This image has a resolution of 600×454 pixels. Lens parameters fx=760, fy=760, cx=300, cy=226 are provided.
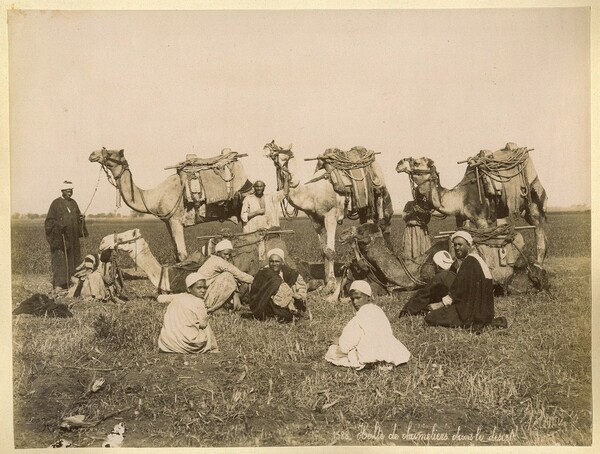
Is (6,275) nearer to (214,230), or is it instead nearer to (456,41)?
(214,230)

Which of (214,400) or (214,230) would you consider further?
(214,230)

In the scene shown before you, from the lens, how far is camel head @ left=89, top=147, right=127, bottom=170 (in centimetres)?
840

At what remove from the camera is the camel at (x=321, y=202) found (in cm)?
841

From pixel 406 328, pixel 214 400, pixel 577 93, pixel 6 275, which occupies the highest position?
pixel 577 93

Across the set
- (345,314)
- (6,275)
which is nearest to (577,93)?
(345,314)

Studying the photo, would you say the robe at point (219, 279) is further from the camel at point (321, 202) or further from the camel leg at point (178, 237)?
the camel at point (321, 202)

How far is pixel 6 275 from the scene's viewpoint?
833 cm

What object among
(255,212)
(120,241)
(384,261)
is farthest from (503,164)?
(120,241)

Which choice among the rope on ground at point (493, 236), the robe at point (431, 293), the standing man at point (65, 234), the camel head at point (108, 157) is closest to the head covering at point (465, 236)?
the rope on ground at point (493, 236)

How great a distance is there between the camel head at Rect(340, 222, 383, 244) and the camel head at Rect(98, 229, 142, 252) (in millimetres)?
2319

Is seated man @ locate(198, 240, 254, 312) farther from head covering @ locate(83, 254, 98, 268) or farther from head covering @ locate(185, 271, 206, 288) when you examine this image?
head covering @ locate(83, 254, 98, 268)

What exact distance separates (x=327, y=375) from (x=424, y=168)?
250 cm

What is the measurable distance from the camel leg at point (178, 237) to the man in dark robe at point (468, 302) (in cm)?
279

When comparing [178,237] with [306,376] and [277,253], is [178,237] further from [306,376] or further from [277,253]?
[306,376]
